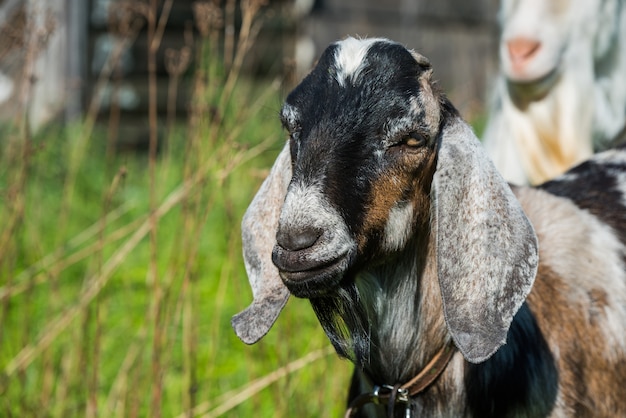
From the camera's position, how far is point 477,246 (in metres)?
2.44

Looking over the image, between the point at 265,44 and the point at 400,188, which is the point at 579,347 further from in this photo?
the point at 265,44

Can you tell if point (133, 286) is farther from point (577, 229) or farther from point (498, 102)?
point (577, 229)

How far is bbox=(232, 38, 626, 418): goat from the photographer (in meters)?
2.32

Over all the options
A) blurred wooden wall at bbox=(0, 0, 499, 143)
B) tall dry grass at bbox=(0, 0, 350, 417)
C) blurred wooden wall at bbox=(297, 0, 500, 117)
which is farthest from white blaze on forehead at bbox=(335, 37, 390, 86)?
blurred wooden wall at bbox=(297, 0, 500, 117)

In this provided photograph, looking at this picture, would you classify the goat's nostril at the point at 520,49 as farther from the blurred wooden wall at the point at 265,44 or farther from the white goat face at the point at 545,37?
the blurred wooden wall at the point at 265,44

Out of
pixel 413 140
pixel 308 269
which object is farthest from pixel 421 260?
pixel 308 269

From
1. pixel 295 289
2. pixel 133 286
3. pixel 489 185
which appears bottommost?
pixel 133 286

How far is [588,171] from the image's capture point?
3199mm

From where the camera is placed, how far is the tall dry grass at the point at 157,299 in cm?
325

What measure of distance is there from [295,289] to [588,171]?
1.29 metres

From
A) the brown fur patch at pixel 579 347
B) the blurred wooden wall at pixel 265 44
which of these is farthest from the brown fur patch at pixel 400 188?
the blurred wooden wall at pixel 265 44

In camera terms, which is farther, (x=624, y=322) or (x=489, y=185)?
(x=624, y=322)

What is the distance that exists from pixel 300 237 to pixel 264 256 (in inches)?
20.7

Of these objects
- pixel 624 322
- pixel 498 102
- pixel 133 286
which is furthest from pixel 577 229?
pixel 133 286
